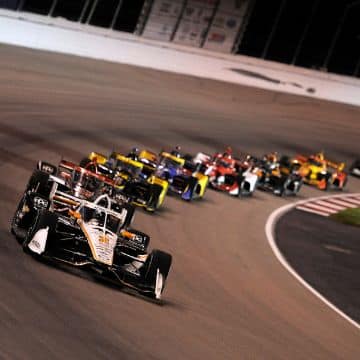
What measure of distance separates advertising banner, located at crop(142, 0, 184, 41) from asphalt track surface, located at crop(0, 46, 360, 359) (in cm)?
135

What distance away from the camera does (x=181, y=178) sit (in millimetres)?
18688

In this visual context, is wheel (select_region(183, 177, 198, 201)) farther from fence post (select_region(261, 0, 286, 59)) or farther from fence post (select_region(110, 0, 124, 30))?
fence post (select_region(261, 0, 286, 59))

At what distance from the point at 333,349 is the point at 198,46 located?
19.5 metres

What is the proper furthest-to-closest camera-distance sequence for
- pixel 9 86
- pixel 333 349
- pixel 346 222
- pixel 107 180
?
pixel 9 86
pixel 346 222
pixel 107 180
pixel 333 349

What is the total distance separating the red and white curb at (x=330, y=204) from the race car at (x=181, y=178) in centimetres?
344

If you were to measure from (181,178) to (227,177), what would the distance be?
2.40 m

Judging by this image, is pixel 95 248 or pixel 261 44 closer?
pixel 95 248

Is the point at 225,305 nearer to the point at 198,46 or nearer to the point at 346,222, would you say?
the point at 346,222

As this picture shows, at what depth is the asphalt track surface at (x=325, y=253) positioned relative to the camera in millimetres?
15117

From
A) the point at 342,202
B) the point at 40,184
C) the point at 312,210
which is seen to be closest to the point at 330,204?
the point at 342,202

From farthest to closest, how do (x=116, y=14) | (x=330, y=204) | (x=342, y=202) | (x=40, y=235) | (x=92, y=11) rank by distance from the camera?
(x=116, y=14) → (x=92, y=11) → (x=342, y=202) → (x=330, y=204) → (x=40, y=235)

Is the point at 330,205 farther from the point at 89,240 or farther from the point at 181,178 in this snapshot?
the point at 89,240

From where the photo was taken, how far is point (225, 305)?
40.7ft

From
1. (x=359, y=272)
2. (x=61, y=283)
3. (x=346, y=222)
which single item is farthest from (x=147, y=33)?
(x=61, y=283)
